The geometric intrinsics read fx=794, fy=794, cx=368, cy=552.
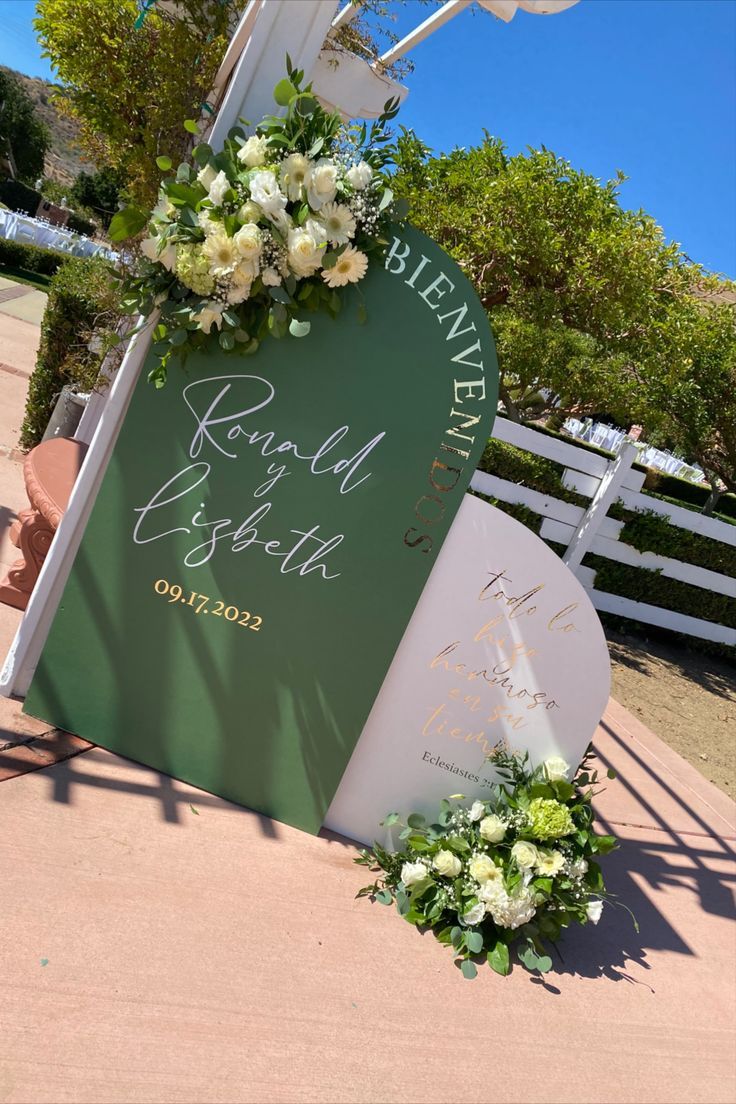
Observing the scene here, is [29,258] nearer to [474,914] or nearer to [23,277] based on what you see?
[23,277]

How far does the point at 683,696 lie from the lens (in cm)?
715

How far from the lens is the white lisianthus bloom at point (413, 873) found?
280 centimetres

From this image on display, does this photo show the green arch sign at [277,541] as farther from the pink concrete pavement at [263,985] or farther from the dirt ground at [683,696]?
the dirt ground at [683,696]

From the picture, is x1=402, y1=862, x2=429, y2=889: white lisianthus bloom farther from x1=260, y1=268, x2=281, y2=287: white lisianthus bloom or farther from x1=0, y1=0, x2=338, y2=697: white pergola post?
x1=260, y1=268, x2=281, y2=287: white lisianthus bloom

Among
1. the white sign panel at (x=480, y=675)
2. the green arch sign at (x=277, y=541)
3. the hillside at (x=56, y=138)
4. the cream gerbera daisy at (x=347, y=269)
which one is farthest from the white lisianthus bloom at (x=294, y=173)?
the hillside at (x=56, y=138)

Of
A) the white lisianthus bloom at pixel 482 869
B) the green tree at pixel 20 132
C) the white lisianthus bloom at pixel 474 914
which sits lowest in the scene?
the white lisianthus bloom at pixel 474 914

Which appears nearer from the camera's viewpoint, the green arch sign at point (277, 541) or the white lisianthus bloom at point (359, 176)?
the white lisianthus bloom at point (359, 176)

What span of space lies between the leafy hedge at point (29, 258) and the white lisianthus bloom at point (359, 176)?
20981 mm

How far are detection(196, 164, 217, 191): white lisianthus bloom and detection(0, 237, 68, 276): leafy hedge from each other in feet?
68.1

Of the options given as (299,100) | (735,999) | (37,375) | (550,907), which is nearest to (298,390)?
(299,100)

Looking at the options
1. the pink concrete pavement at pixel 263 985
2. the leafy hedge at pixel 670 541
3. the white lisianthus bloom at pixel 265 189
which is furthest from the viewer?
the leafy hedge at pixel 670 541

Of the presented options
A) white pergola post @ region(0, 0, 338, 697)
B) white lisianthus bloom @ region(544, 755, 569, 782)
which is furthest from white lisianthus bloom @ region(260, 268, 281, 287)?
white lisianthus bloom @ region(544, 755, 569, 782)

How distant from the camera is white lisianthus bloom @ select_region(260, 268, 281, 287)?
2590 mm

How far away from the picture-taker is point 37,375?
231 inches
